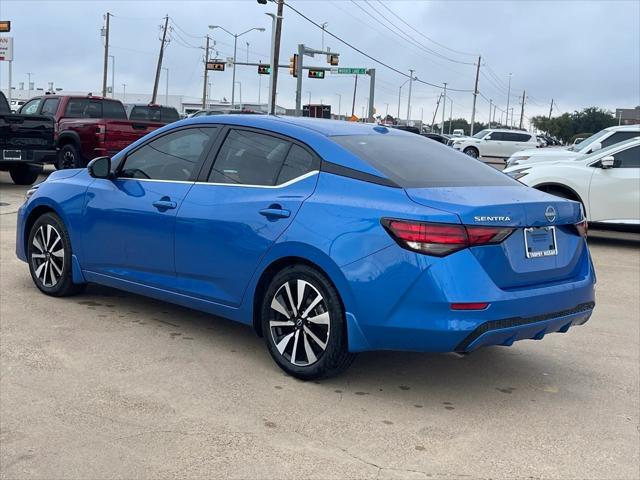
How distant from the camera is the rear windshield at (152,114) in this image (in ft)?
71.0

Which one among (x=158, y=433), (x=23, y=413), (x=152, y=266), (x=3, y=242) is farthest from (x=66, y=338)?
(x=3, y=242)

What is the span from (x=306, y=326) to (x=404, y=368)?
2.90ft

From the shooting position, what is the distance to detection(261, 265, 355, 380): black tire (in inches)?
163

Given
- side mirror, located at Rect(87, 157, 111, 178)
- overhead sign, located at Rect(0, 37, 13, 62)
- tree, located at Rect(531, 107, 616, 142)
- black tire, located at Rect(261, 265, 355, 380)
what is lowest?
black tire, located at Rect(261, 265, 355, 380)

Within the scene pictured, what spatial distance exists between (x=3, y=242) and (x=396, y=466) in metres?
7.02

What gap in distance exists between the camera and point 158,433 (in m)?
3.61

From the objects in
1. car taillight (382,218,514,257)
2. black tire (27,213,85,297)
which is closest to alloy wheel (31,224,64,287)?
black tire (27,213,85,297)

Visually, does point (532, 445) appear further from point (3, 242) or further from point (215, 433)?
point (3, 242)

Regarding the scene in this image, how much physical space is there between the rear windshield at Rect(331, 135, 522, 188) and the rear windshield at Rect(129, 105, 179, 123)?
17.6 meters

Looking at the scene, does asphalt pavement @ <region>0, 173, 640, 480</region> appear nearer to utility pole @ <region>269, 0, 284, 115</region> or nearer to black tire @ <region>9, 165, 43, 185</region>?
black tire @ <region>9, 165, 43, 185</region>

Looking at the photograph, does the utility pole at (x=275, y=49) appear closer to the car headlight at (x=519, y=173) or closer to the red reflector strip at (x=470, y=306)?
the car headlight at (x=519, y=173)

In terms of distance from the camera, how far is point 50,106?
56.3ft

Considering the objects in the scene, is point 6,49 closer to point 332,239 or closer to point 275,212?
point 275,212

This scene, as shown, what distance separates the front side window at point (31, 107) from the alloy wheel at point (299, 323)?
49.7 feet
